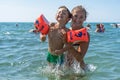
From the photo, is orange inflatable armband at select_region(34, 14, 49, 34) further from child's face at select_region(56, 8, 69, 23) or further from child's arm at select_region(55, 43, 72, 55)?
child's arm at select_region(55, 43, 72, 55)

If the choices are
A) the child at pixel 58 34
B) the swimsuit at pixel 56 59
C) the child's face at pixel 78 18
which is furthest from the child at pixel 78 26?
the swimsuit at pixel 56 59

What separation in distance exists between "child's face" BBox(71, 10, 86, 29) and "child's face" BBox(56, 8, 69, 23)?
0.44ft

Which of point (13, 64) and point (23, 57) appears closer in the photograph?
point (13, 64)

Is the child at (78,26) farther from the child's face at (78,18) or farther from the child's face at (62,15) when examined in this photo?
the child's face at (62,15)

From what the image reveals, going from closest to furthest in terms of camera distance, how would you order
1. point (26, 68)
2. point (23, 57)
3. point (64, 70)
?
point (64, 70) → point (26, 68) → point (23, 57)

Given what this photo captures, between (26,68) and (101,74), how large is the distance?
6.18ft

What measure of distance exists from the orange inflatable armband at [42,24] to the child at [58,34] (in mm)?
166

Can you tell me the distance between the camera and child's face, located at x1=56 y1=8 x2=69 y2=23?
5.54 metres

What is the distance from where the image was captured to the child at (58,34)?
557cm

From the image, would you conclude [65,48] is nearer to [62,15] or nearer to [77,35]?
[77,35]

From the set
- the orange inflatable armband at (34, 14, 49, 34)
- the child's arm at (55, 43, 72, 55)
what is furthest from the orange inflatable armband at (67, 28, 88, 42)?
the orange inflatable armband at (34, 14, 49, 34)

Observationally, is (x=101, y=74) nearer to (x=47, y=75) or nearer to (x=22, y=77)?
(x=47, y=75)

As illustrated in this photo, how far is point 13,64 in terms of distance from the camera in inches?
310

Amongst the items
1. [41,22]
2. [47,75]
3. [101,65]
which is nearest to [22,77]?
[47,75]
